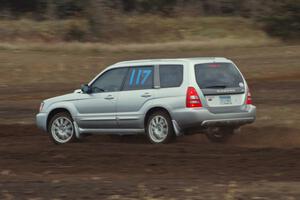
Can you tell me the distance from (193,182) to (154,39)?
33580 millimetres

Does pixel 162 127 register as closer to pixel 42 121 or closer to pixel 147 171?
pixel 42 121

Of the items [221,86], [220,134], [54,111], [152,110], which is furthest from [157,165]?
[54,111]

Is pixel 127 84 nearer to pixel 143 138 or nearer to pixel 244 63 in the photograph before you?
pixel 143 138

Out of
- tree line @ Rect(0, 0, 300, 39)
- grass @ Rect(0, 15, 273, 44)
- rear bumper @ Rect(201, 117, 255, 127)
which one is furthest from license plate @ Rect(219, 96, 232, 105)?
tree line @ Rect(0, 0, 300, 39)

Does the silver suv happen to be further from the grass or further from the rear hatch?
the grass

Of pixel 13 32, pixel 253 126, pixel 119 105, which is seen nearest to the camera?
pixel 119 105

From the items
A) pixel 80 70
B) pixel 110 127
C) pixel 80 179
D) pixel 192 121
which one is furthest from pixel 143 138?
pixel 80 70

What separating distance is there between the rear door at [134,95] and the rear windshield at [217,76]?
937mm

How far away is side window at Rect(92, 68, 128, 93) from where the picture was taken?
14.7m

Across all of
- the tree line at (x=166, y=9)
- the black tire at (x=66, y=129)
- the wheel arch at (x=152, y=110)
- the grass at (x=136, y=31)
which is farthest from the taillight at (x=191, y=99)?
the tree line at (x=166, y=9)

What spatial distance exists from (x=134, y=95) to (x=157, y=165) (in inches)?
120

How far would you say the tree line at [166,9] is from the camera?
139 feet

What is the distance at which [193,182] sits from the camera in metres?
9.78

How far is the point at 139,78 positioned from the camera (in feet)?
47.1
